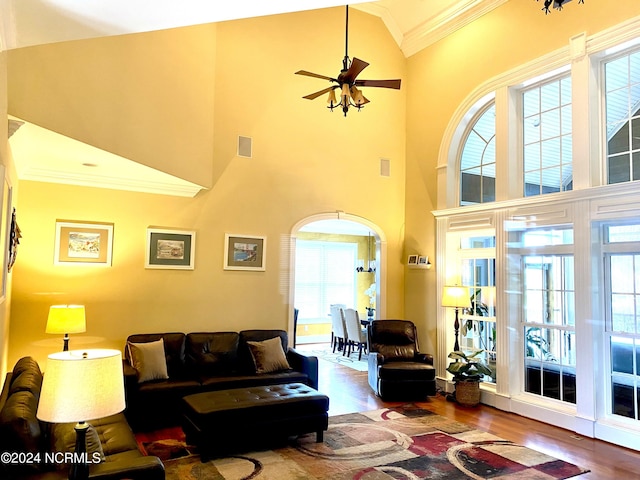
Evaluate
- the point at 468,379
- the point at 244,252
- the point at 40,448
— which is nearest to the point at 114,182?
the point at 244,252

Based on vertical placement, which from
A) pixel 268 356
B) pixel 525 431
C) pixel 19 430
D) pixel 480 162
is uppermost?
pixel 480 162

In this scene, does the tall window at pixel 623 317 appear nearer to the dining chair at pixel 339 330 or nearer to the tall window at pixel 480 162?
the tall window at pixel 480 162

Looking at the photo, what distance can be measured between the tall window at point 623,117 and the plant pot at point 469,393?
9.91 ft

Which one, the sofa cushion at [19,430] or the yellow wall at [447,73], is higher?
the yellow wall at [447,73]

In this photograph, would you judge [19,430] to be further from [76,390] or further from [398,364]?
[398,364]

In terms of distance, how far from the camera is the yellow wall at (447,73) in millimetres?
5582

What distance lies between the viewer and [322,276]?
12.2 metres

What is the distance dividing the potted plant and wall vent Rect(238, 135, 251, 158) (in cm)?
412

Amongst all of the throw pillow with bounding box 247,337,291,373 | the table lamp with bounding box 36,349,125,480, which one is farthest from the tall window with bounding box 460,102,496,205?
the table lamp with bounding box 36,349,125,480

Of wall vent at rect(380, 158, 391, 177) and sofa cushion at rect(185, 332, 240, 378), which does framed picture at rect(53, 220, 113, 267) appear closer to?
sofa cushion at rect(185, 332, 240, 378)

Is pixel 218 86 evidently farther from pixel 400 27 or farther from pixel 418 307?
pixel 418 307

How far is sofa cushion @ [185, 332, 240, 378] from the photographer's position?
5660 mm

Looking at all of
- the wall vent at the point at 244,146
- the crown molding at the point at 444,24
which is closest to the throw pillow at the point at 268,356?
the wall vent at the point at 244,146

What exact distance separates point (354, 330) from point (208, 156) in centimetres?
496
